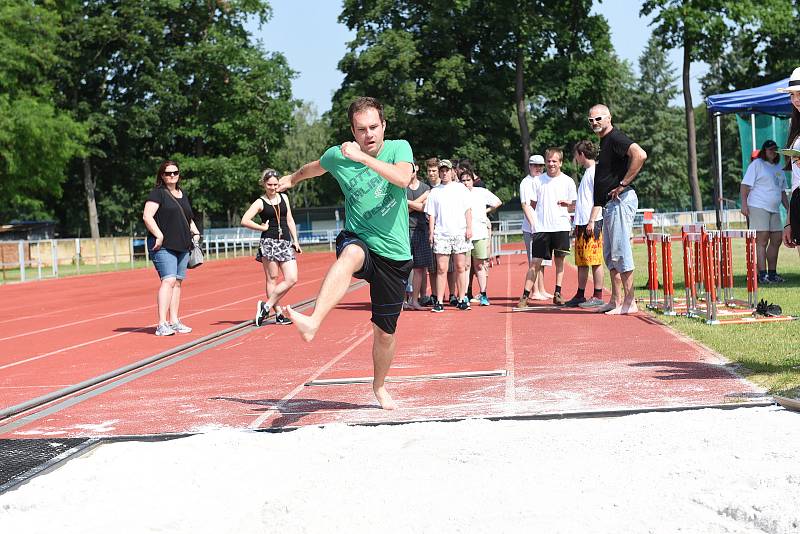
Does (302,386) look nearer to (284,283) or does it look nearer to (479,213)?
(284,283)

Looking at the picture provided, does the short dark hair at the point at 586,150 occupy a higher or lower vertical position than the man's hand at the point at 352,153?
higher

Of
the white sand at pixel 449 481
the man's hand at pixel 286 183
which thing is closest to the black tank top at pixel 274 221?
the man's hand at pixel 286 183

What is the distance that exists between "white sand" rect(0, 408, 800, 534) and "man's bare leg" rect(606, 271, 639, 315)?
19.3ft

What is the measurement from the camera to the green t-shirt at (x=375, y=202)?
582 centimetres

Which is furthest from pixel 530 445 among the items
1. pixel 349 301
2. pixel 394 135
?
pixel 394 135

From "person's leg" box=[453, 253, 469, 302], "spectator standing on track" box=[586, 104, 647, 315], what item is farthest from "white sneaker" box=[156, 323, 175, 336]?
"spectator standing on track" box=[586, 104, 647, 315]

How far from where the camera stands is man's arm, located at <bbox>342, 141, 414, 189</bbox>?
5.40 metres

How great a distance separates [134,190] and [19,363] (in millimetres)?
49669

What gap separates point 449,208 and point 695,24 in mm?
39241

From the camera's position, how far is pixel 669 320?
10.1 meters

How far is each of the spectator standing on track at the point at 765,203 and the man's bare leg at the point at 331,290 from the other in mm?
9877

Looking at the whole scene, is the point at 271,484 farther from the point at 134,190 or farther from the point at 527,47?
the point at 134,190

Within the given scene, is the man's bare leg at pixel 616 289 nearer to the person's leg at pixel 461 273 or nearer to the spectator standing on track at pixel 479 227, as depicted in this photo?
the person's leg at pixel 461 273

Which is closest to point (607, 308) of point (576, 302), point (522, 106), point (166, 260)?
point (576, 302)
